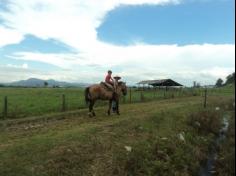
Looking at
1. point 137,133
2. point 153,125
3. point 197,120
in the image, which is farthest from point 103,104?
point 137,133

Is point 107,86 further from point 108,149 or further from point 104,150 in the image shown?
point 104,150

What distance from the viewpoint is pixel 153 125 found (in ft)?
51.3

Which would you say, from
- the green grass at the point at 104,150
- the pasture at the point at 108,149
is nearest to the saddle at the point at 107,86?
the pasture at the point at 108,149

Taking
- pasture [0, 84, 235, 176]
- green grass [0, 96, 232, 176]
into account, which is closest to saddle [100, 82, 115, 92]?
pasture [0, 84, 235, 176]

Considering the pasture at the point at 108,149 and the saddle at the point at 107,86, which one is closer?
the pasture at the point at 108,149

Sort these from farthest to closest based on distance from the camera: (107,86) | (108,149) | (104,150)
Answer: (107,86), (108,149), (104,150)

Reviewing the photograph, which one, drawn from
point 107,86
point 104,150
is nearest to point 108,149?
point 104,150

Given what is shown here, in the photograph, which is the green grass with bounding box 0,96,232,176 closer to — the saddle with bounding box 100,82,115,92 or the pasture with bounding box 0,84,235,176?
the pasture with bounding box 0,84,235,176

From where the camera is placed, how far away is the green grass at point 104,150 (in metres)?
9.09

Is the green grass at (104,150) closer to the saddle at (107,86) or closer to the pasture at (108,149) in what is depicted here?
the pasture at (108,149)

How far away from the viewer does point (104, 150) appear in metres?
10.8

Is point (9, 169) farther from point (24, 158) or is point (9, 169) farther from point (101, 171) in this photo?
point (101, 171)

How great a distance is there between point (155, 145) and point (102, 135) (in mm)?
1953

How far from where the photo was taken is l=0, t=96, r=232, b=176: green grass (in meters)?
9.09
